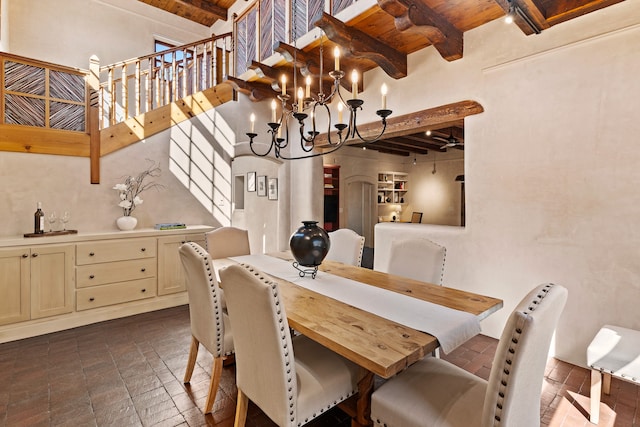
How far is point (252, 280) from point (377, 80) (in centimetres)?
339

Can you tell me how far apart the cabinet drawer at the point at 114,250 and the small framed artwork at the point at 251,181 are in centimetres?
259

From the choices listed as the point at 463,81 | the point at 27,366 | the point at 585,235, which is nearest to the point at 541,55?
the point at 463,81

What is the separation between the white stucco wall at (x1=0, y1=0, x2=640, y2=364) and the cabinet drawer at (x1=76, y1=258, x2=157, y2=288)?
0.66 meters

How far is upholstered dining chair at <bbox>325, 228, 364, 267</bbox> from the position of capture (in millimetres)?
2949

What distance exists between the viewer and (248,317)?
1425 mm

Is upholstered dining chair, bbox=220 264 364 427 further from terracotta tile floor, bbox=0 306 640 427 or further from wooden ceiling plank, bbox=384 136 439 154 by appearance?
wooden ceiling plank, bbox=384 136 439 154

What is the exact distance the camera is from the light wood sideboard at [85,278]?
2938 millimetres

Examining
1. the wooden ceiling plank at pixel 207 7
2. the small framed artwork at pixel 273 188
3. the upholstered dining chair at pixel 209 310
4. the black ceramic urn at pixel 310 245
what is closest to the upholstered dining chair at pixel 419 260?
A: the black ceramic urn at pixel 310 245

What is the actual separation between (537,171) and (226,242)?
3011mm

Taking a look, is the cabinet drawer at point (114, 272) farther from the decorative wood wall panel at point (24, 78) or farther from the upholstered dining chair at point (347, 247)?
the upholstered dining chair at point (347, 247)

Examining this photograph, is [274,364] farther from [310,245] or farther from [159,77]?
[159,77]

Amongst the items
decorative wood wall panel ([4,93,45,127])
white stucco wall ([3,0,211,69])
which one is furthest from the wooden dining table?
white stucco wall ([3,0,211,69])

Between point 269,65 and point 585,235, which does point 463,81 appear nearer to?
point 585,235

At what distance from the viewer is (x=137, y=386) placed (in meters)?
2.21
